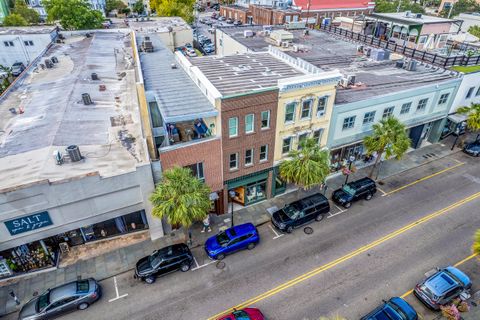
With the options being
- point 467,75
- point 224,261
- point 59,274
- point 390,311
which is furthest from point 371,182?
point 59,274

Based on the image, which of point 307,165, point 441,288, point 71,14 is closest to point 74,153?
point 307,165

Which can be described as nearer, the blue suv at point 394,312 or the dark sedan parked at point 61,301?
the blue suv at point 394,312

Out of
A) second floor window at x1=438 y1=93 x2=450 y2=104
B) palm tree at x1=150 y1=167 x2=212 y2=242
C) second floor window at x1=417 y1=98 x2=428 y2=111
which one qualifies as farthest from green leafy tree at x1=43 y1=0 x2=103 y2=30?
second floor window at x1=438 y1=93 x2=450 y2=104

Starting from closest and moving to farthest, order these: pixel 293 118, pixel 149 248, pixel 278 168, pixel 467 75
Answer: pixel 149 248
pixel 293 118
pixel 278 168
pixel 467 75

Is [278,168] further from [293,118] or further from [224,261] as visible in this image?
[224,261]

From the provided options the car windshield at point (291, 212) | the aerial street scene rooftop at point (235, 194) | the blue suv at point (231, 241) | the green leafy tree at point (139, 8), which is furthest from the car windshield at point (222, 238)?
the green leafy tree at point (139, 8)

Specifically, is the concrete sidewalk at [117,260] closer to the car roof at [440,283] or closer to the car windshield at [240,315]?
the car windshield at [240,315]

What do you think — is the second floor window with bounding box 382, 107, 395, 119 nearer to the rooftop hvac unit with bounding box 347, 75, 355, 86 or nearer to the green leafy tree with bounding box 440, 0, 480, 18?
the rooftop hvac unit with bounding box 347, 75, 355, 86
